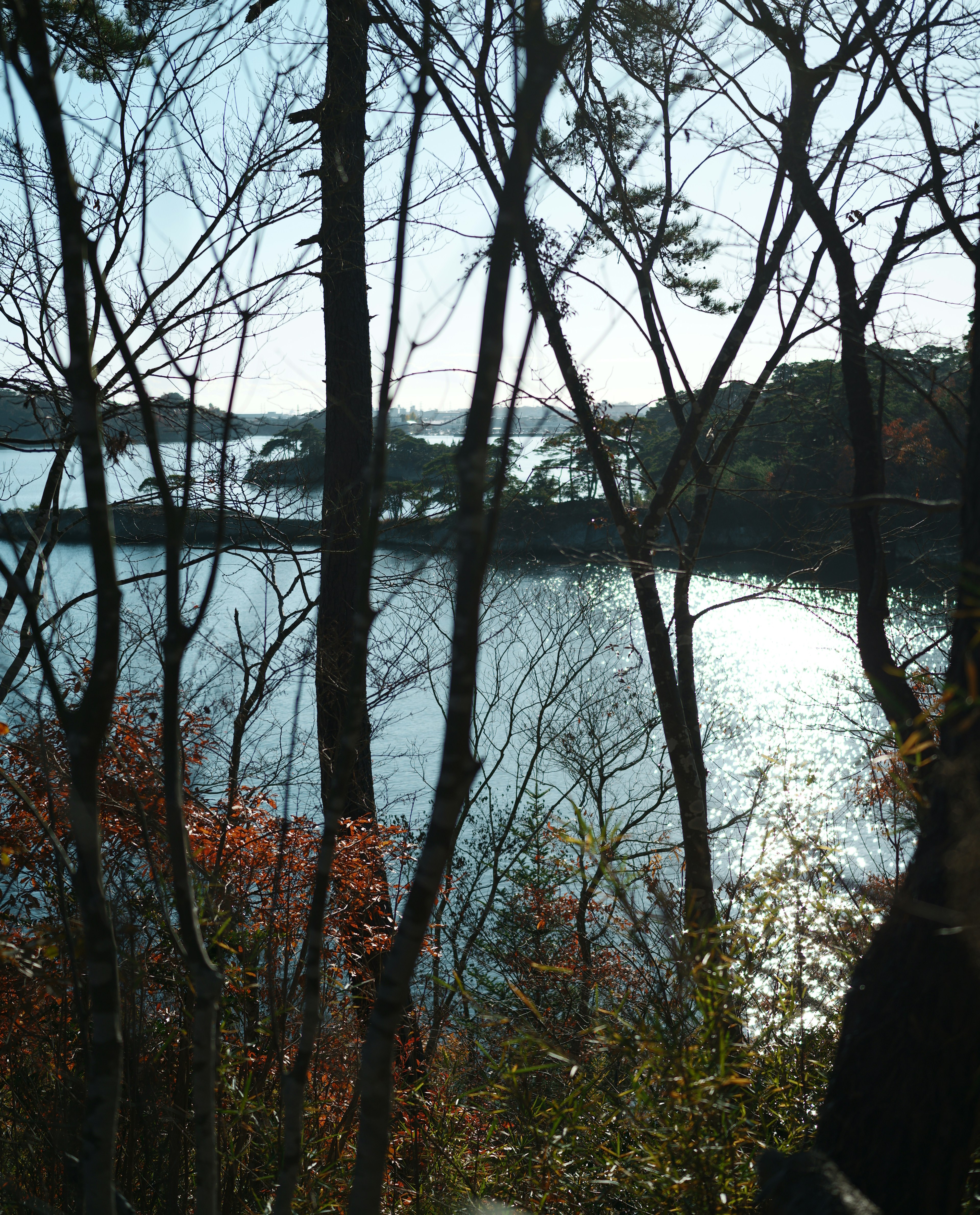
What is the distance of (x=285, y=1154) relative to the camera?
1562mm

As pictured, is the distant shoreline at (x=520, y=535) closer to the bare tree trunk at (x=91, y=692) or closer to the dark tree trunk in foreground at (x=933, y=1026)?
the bare tree trunk at (x=91, y=692)

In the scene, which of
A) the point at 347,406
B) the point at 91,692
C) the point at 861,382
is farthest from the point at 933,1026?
the point at 347,406

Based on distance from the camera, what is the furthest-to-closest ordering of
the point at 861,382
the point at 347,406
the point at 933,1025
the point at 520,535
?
the point at 520,535
the point at 347,406
the point at 861,382
the point at 933,1025

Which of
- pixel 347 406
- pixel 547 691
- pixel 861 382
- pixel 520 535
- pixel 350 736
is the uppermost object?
pixel 861 382

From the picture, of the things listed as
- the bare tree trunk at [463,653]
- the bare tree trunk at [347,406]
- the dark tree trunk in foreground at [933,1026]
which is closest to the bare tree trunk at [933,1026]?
the dark tree trunk in foreground at [933,1026]

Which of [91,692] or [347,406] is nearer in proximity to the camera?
[91,692]

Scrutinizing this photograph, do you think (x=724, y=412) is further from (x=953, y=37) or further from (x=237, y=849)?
(x=237, y=849)

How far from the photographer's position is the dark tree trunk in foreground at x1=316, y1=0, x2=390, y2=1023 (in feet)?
17.4

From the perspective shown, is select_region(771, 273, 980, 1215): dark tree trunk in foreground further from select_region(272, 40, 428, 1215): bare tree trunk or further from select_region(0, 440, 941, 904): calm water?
select_region(0, 440, 941, 904): calm water

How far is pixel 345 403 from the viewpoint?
5.32 meters

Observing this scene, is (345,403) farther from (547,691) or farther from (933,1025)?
(547,691)

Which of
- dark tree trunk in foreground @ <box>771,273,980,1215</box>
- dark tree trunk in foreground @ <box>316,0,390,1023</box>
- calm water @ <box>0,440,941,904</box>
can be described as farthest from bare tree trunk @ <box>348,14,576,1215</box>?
dark tree trunk in foreground @ <box>316,0,390,1023</box>

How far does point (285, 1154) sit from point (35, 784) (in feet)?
12.6

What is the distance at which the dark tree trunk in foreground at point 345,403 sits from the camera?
209 inches
